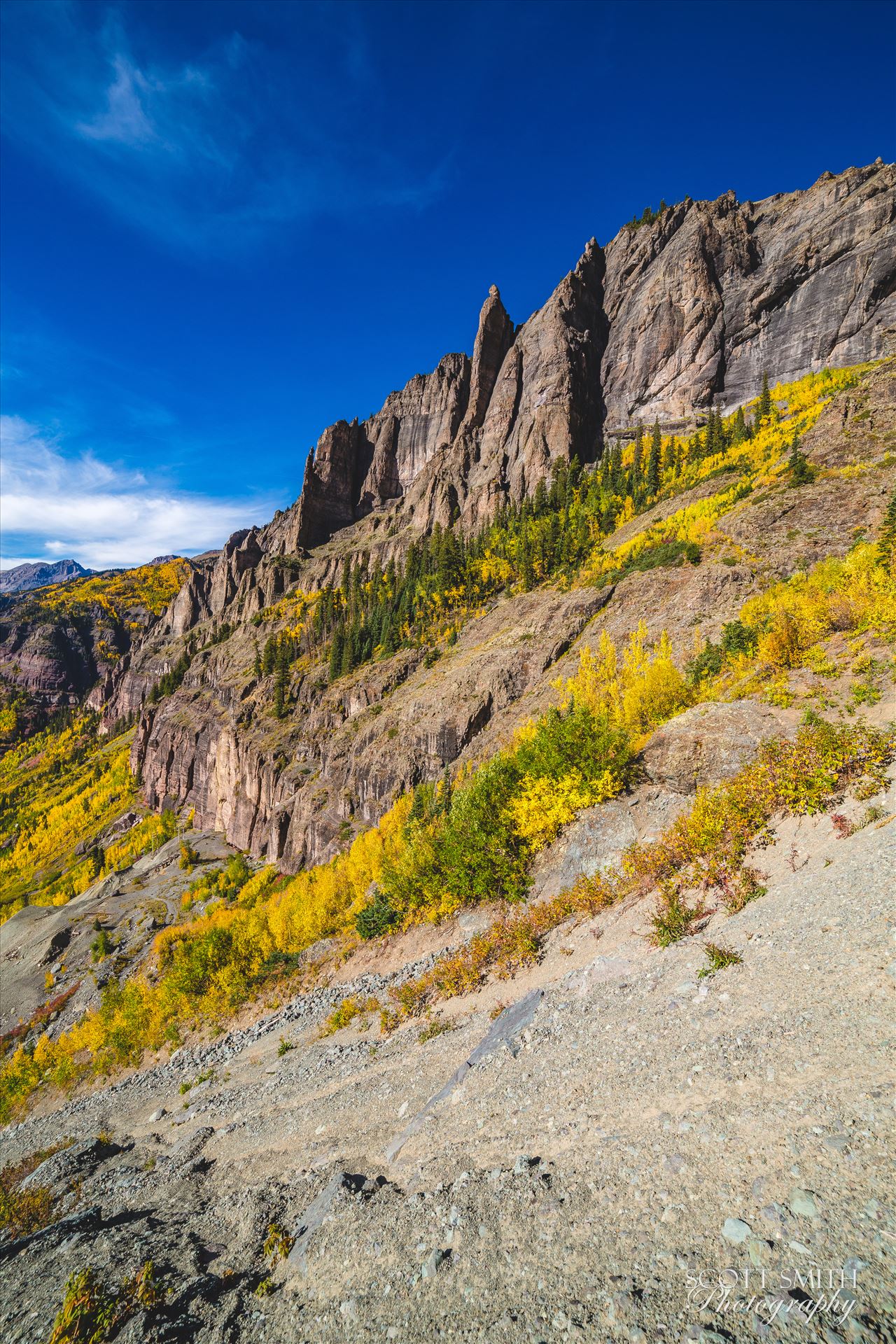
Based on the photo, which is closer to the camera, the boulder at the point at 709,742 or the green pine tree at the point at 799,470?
the boulder at the point at 709,742

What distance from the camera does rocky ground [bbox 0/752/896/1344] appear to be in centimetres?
377

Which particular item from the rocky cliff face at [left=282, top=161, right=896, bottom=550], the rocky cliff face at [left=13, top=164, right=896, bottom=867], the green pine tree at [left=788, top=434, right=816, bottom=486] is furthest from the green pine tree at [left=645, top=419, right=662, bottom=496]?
the green pine tree at [left=788, top=434, right=816, bottom=486]

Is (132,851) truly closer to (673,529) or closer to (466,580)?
(466,580)

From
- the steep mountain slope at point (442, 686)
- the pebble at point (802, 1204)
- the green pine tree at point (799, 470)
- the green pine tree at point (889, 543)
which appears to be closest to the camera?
the pebble at point (802, 1204)

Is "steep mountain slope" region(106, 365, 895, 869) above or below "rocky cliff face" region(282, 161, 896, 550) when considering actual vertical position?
below

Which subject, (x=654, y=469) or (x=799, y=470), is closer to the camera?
(x=799, y=470)

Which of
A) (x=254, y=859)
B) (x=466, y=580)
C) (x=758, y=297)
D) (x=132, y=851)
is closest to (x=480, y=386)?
(x=758, y=297)

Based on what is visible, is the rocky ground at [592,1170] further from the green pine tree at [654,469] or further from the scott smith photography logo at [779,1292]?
the green pine tree at [654,469]

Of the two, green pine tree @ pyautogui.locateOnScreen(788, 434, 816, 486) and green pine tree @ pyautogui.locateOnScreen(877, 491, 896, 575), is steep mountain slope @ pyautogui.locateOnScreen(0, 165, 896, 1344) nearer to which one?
green pine tree @ pyautogui.locateOnScreen(877, 491, 896, 575)

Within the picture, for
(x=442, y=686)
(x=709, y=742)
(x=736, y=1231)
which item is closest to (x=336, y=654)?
(x=442, y=686)

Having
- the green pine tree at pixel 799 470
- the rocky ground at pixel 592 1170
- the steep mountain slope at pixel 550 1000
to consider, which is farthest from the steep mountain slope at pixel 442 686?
the rocky ground at pixel 592 1170

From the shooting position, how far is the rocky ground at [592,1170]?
12.4ft

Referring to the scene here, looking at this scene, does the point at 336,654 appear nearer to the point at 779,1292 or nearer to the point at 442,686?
the point at 442,686

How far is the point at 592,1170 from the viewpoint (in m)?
5.36
